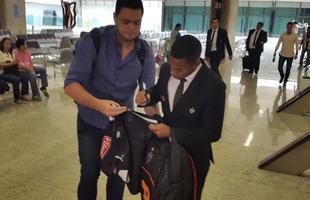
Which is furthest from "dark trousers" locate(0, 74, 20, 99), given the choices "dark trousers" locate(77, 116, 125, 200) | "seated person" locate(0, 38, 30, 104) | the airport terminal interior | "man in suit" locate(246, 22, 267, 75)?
"man in suit" locate(246, 22, 267, 75)

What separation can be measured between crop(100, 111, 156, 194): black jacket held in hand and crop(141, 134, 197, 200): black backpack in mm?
60

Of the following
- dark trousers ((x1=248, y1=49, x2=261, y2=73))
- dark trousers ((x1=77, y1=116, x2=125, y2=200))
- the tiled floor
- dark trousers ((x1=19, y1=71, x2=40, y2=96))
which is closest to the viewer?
dark trousers ((x1=77, y1=116, x2=125, y2=200))


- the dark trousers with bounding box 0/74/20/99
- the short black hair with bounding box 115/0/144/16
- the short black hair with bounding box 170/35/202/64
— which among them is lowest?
the dark trousers with bounding box 0/74/20/99

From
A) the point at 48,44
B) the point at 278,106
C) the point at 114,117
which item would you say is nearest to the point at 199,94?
the point at 114,117

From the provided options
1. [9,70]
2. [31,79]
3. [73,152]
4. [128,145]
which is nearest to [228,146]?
[73,152]

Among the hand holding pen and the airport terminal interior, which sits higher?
the hand holding pen

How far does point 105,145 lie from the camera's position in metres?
1.75

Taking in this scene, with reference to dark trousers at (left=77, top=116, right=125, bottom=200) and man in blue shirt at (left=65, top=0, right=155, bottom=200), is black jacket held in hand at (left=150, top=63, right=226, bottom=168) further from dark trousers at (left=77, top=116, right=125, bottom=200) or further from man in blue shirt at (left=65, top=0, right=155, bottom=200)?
dark trousers at (left=77, top=116, right=125, bottom=200)

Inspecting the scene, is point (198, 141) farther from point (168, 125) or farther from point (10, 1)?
point (10, 1)

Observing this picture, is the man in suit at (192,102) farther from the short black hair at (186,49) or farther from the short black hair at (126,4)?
the short black hair at (126,4)

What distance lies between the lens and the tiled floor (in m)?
3.00

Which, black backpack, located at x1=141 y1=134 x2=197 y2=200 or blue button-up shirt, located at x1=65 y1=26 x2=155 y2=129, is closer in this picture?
black backpack, located at x1=141 y1=134 x2=197 y2=200

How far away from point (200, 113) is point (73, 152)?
2.52 metres

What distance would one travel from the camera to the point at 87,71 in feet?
5.73
